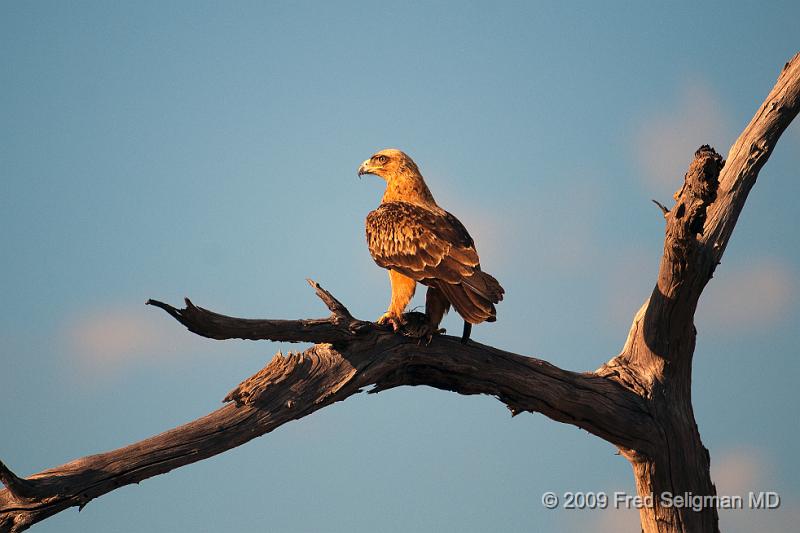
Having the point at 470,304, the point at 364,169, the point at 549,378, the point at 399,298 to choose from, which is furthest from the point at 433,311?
the point at 364,169

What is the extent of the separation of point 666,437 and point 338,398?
12.9 ft

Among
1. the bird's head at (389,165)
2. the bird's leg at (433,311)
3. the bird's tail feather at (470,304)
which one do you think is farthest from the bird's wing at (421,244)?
the bird's head at (389,165)

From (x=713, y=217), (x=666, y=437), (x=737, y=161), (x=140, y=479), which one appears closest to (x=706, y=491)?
(x=666, y=437)

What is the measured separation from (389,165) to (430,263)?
6.77 feet

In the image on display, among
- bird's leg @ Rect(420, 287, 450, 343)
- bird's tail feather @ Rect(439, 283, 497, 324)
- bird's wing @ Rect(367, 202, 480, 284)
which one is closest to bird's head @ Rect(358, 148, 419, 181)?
bird's wing @ Rect(367, 202, 480, 284)

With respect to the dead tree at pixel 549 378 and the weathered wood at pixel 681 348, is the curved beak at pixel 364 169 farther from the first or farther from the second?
the weathered wood at pixel 681 348

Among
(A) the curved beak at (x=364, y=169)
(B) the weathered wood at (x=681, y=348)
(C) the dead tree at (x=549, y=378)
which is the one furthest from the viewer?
(A) the curved beak at (x=364, y=169)

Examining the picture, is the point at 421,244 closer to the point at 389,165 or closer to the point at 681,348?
the point at 389,165

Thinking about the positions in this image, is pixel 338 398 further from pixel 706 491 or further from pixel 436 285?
pixel 706 491

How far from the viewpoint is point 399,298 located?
834 centimetres

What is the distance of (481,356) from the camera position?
8391 mm

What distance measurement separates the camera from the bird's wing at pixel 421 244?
26.2 ft

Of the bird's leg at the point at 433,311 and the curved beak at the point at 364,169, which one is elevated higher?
the curved beak at the point at 364,169

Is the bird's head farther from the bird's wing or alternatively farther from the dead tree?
the dead tree
